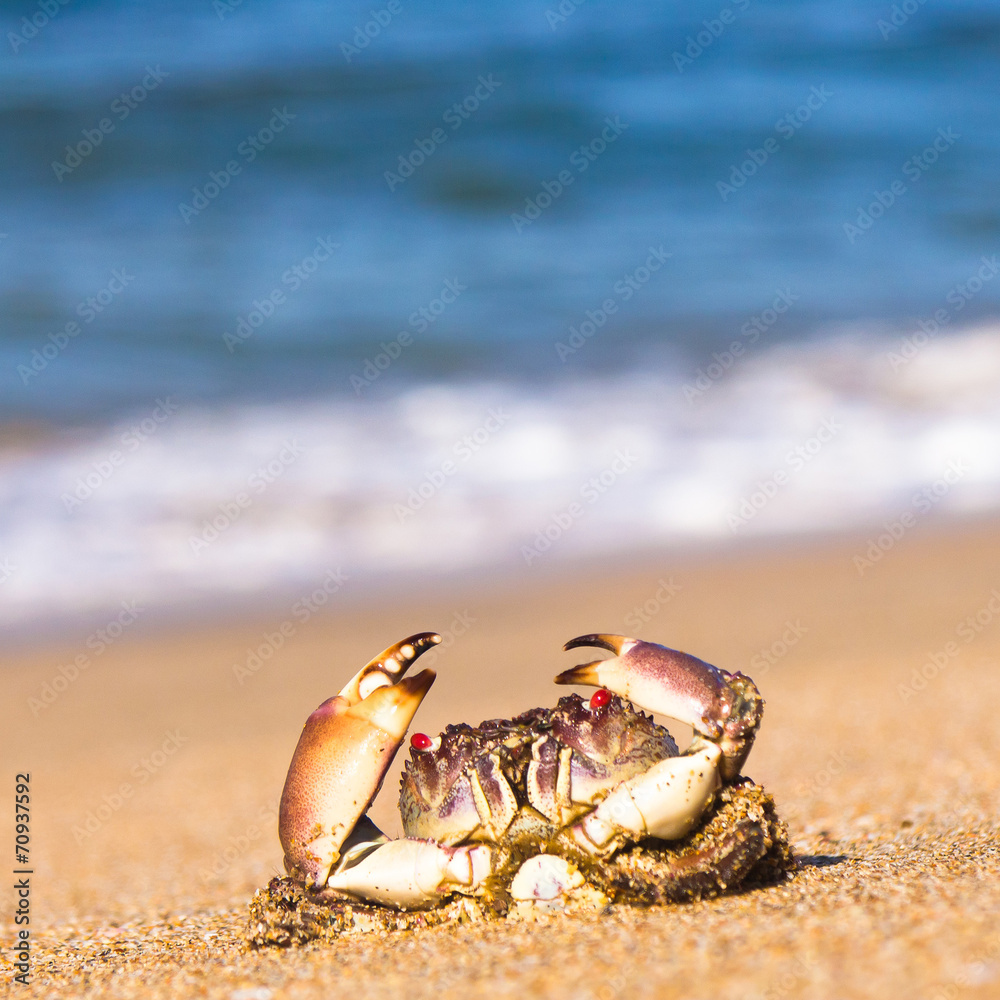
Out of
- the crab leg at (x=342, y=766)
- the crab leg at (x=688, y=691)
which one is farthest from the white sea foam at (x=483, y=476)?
the crab leg at (x=688, y=691)

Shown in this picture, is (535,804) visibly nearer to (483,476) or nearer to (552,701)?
(552,701)

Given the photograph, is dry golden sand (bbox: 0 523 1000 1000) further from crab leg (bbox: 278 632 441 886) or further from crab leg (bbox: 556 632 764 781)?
crab leg (bbox: 556 632 764 781)

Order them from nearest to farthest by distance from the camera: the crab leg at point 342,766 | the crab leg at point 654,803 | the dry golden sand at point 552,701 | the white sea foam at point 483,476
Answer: the dry golden sand at point 552,701 < the crab leg at point 654,803 < the crab leg at point 342,766 < the white sea foam at point 483,476

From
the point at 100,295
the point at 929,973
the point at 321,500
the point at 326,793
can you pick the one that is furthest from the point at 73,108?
the point at 929,973

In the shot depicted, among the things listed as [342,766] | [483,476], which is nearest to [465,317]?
[483,476]

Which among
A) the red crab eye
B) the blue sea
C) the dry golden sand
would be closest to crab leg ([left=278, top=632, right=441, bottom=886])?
the dry golden sand

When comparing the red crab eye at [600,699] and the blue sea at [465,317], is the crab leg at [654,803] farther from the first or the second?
the blue sea at [465,317]

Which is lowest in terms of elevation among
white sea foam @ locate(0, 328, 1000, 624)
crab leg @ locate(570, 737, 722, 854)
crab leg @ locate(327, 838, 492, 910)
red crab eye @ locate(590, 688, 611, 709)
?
crab leg @ locate(327, 838, 492, 910)
